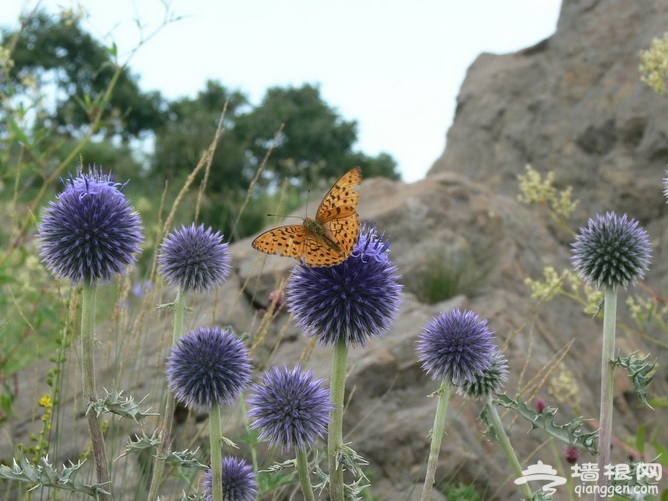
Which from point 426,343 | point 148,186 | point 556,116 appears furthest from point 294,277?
point 148,186

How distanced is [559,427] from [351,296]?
79 centimetres

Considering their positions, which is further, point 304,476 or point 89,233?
point 89,233

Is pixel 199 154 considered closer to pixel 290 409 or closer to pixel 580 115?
pixel 580 115

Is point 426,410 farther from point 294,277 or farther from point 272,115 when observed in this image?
point 272,115

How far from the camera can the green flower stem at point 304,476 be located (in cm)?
221

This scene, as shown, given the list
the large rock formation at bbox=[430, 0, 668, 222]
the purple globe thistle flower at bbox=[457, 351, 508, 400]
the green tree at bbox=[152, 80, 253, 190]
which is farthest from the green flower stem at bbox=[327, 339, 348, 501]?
the green tree at bbox=[152, 80, 253, 190]

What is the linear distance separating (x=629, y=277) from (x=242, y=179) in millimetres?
18863

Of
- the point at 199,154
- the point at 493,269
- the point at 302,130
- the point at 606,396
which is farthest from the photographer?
the point at 302,130

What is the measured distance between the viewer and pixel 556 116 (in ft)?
31.2

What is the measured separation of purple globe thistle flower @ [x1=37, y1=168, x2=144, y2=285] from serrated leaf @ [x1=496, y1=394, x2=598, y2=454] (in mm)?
1394

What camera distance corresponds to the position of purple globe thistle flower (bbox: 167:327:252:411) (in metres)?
2.49

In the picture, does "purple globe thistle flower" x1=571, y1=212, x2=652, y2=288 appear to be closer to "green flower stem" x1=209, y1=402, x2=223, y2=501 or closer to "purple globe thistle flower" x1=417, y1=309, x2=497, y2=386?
"purple globe thistle flower" x1=417, y1=309, x2=497, y2=386

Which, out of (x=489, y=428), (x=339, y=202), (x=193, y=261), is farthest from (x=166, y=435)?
(x=489, y=428)

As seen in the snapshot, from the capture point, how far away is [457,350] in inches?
105
